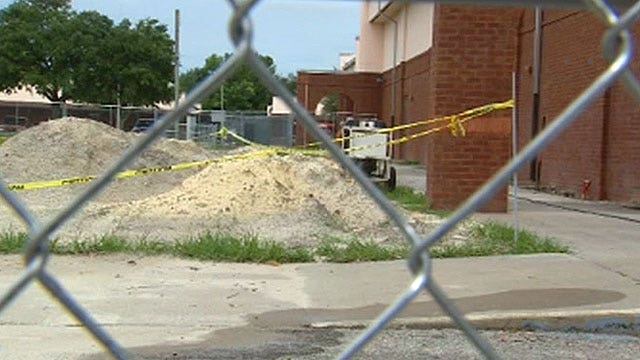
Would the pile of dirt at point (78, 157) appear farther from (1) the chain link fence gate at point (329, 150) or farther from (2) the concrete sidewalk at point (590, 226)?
(1) the chain link fence gate at point (329, 150)

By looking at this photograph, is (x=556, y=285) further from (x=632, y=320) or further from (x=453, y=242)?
(x=453, y=242)

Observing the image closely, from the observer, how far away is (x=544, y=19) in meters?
21.8

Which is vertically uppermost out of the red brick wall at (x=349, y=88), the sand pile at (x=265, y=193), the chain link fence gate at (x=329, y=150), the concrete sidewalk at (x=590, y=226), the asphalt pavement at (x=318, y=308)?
the red brick wall at (x=349, y=88)

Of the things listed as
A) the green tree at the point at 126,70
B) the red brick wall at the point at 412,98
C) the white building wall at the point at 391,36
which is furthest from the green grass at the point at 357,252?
the green tree at the point at 126,70

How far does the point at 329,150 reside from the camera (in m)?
1.75

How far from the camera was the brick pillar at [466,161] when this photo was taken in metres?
13.0

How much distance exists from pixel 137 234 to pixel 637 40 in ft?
33.7

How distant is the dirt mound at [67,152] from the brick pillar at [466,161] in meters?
6.77

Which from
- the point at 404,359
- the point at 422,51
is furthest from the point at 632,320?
the point at 422,51

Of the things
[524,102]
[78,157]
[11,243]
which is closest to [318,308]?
[11,243]

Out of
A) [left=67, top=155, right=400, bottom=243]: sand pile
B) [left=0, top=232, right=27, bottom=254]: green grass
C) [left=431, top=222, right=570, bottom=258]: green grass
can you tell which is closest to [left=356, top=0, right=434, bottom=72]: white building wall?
[left=67, top=155, right=400, bottom=243]: sand pile

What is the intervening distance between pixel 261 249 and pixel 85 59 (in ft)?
158

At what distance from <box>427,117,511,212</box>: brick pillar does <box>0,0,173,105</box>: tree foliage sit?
42.2 meters

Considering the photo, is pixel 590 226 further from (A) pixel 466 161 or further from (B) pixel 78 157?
(B) pixel 78 157
